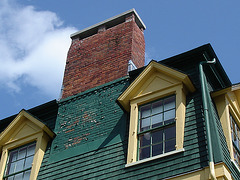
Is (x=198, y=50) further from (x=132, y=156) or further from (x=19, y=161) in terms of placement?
(x=19, y=161)

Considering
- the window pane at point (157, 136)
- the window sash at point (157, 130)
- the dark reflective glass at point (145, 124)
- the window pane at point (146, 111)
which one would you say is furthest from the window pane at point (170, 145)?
the window pane at point (146, 111)

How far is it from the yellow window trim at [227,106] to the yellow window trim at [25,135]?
4639 mm

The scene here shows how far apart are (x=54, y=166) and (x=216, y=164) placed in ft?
15.2

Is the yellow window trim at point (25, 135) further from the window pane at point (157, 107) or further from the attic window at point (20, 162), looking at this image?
the window pane at point (157, 107)

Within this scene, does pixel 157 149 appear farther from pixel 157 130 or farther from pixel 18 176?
pixel 18 176

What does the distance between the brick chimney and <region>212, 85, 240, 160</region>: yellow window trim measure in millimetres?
3058

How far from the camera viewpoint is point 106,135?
12.0 metres

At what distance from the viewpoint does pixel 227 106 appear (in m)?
11.4

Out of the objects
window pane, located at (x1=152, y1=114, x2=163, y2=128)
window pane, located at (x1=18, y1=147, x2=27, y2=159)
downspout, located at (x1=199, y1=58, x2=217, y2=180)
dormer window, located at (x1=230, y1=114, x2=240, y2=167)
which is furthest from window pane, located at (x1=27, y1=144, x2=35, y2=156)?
dormer window, located at (x1=230, y1=114, x2=240, y2=167)

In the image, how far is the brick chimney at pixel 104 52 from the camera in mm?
13898

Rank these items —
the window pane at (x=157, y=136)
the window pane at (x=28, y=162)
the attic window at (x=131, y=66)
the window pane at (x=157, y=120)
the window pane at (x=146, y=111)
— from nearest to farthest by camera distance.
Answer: the window pane at (x=157, y=136), the window pane at (x=157, y=120), the window pane at (x=146, y=111), the window pane at (x=28, y=162), the attic window at (x=131, y=66)

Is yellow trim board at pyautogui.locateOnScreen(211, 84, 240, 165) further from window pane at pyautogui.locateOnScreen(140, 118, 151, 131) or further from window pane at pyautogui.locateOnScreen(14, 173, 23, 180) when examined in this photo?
window pane at pyautogui.locateOnScreen(14, 173, 23, 180)

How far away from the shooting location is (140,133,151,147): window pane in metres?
11.1

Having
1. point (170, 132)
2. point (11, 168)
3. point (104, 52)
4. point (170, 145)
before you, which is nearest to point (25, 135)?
point (11, 168)
